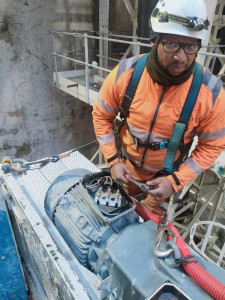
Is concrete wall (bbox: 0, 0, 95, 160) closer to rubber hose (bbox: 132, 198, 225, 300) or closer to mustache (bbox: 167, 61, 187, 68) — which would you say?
mustache (bbox: 167, 61, 187, 68)

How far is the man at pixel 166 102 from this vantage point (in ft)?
3.83

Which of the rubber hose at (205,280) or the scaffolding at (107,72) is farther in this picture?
the scaffolding at (107,72)

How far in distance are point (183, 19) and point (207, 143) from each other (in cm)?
73

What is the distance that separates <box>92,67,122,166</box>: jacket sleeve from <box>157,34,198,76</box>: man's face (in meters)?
0.39

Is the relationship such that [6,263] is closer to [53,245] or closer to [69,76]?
[53,245]

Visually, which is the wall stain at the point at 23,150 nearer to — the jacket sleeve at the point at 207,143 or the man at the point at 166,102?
the man at the point at 166,102

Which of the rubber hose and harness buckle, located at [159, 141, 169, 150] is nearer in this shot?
the rubber hose

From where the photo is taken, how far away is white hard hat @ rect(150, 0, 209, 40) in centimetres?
114

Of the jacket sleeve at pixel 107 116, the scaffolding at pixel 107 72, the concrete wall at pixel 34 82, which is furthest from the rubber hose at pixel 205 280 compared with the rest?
the concrete wall at pixel 34 82

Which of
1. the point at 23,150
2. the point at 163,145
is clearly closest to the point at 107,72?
the point at 23,150

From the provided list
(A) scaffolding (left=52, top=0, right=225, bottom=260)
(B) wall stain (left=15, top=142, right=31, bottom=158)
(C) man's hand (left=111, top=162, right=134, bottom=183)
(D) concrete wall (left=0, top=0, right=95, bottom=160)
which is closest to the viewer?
(C) man's hand (left=111, top=162, right=134, bottom=183)

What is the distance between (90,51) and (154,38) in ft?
15.5

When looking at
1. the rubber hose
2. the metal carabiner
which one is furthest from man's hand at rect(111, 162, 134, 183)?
the rubber hose

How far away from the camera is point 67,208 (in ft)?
4.51
